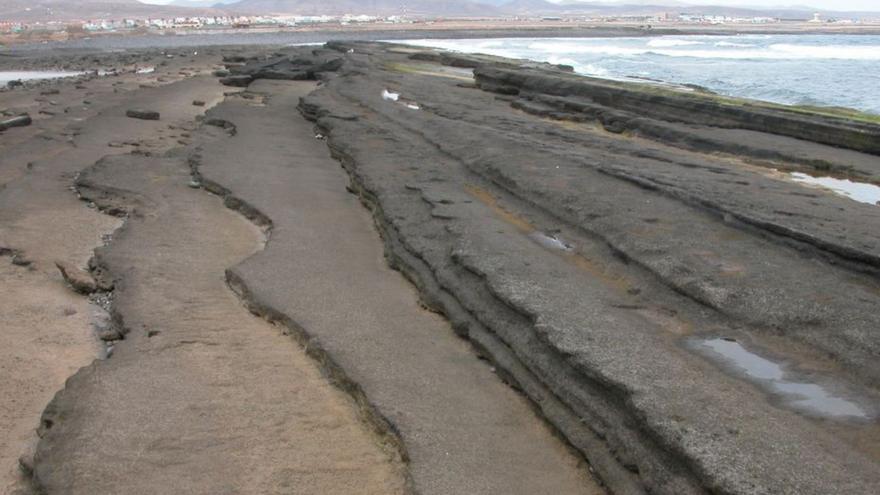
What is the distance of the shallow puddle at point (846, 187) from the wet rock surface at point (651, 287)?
0.70 metres

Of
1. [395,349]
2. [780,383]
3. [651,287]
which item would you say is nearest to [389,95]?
[651,287]

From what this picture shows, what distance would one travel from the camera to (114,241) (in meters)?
10.5

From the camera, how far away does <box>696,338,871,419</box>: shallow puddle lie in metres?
A: 5.91

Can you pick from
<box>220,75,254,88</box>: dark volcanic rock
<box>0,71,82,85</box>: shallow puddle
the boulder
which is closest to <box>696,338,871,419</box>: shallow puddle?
the boulder

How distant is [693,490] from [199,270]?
670 cm

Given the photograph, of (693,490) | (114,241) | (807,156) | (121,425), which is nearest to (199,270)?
(114,241)

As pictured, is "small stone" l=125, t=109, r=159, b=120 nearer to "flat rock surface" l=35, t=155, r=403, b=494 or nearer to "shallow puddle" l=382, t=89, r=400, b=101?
"shallow puddle" l=382, t=89, r=400, b=101

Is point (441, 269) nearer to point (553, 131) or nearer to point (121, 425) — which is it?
point (121, 425)

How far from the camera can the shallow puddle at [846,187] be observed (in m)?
13.9

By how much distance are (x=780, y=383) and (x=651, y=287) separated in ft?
7.43

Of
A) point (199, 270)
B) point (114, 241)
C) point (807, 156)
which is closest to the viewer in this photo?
point (199, 270)

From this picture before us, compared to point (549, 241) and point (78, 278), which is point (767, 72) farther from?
point (78, 278)

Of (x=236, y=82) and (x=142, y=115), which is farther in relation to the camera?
(x=236, y=82)

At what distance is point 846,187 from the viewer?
1485 cm
